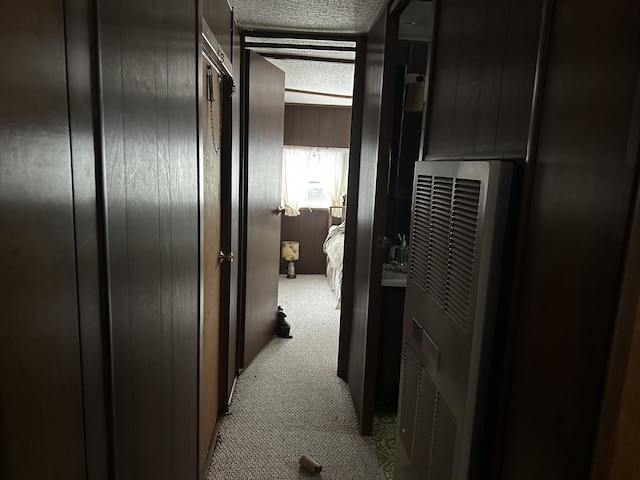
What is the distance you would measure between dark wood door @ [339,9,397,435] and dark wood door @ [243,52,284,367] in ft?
2.54

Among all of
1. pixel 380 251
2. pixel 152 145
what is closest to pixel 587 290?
pixel 152 145

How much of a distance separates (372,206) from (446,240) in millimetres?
1305

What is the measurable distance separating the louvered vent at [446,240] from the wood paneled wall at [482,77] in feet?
0.38

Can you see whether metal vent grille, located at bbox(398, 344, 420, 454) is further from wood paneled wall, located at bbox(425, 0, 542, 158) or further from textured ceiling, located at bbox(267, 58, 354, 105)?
textured ceiling, located at bbox(267, 58, 354, 105)

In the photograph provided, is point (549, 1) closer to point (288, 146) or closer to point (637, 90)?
point (637, 90)

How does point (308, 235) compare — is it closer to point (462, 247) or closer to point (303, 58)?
point (303, 58)

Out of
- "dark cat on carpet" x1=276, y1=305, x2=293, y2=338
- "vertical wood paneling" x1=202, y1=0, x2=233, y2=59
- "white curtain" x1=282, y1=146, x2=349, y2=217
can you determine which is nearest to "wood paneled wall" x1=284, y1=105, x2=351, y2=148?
"white curtain" x1=282, y1=146, x2=349, y2=217

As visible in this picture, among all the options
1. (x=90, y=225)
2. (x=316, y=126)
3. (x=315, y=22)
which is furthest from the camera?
(x=316, y=126)

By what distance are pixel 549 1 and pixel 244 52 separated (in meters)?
2.45

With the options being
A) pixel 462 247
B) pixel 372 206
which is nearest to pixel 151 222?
pixel 462 247

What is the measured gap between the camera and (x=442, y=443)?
47.3 inches

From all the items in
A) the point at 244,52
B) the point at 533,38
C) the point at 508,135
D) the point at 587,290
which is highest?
the point at 244,52

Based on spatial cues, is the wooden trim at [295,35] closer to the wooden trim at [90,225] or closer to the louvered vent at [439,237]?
the louvered vent at [439,237]

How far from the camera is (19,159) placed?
0.53 metres
